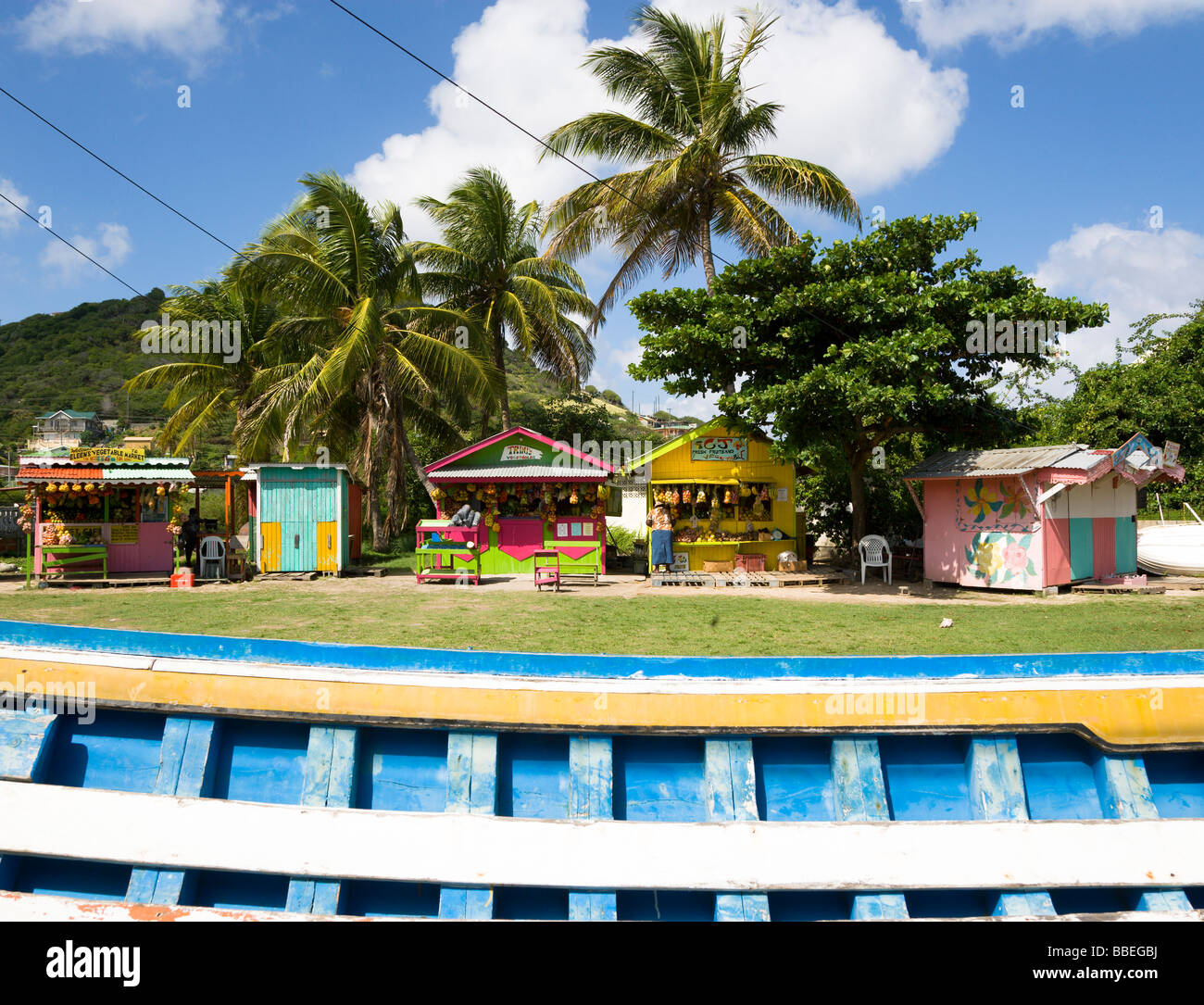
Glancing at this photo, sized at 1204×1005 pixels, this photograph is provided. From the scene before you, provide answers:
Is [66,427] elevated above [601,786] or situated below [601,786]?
above

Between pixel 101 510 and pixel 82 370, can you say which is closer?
pixel 101 510

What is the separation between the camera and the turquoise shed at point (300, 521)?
1831 cm

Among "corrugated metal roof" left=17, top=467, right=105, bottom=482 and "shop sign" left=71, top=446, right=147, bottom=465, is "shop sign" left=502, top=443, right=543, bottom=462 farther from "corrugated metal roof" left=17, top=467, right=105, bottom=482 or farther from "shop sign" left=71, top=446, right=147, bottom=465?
"corrugated metal roof" left=17, top=467, right=105, bottom=482

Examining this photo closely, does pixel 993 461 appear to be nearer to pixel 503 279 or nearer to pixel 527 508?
pixel 527 508

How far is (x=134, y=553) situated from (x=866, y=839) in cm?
1947

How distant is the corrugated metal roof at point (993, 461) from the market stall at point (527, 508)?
293 inches

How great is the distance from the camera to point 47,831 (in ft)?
11.3

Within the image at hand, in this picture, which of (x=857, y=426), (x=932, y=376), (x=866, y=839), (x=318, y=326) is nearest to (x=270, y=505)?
(x=318, y=326)

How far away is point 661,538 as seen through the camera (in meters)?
17.3

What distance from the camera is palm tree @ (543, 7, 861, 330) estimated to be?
18.6 metres

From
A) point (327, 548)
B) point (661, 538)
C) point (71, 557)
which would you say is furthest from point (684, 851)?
point (71, 557)

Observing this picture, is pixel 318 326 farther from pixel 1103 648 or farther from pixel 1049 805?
pixel 1049 805

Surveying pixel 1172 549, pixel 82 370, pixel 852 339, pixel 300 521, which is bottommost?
pixel 1172 549

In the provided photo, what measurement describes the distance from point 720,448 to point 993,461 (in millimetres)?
5977
